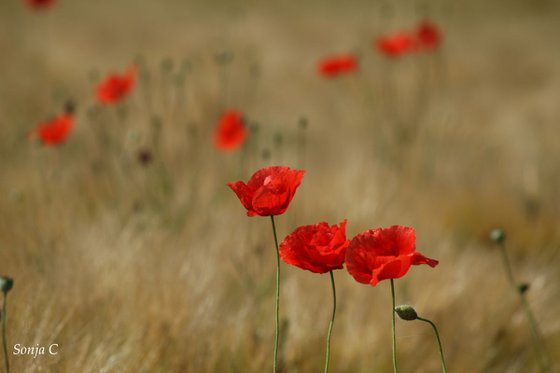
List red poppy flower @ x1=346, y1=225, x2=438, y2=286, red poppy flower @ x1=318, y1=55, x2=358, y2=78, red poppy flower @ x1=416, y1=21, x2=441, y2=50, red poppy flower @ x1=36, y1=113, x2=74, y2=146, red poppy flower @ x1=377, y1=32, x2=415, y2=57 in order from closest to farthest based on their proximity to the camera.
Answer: red poppy flower @ x1=346, y1=225, x2=438, y2=286 < red poppy flower @ x1=36, y1=113, x2=74, y2=146 < red poppy flower @ x1=318, y1=55, x2=358, y2=78 < red poppy flower @ x1=377, y1=32, x2=415, y2=57 < red poppy flower @ x1=416, y1=21, x2=441, y2=50

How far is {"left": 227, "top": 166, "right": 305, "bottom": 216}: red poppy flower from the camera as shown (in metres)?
0.95

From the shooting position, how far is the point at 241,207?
2.53 meters

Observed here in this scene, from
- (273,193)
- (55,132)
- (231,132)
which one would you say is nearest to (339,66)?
(231,132)

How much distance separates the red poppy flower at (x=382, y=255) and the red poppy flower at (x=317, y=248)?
21 millimetres

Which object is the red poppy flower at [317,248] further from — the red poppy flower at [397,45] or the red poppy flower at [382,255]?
the red poppy flower at [397,45]

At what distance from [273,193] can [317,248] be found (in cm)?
10

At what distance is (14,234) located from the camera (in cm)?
186

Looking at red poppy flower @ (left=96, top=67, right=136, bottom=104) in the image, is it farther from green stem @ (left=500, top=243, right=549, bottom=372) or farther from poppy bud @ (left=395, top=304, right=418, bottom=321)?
poppy bud @ (left=395, top=304, right=418, bottom=321)

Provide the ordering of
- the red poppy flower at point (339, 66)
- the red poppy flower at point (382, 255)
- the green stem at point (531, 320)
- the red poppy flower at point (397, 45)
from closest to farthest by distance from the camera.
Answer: the red poppy flower at point (382, 255) → the green stem at point (531, 320) → the red poppy flower at point (339, 66) → the red poppy flower at point (397, 45)

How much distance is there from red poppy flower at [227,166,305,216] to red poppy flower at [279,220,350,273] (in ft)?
0.16

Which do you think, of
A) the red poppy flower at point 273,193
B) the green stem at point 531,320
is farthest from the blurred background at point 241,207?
the red poppy flower at point 273,193

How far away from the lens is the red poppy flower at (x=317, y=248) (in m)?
0.92

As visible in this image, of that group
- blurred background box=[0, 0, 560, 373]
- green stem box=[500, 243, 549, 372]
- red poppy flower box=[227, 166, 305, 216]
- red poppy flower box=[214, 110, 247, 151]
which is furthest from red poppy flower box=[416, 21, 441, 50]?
red poppy flower box=[227, 166, 305, 216]

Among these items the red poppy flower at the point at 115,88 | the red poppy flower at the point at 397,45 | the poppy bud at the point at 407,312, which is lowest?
the poppy bud at the point at 407,312
